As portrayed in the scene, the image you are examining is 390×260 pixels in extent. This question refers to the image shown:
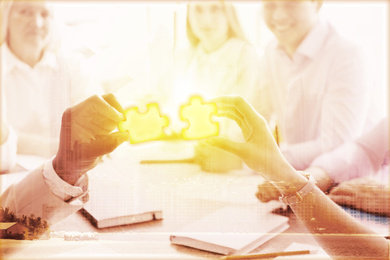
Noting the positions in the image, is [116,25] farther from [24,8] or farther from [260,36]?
[260,36]

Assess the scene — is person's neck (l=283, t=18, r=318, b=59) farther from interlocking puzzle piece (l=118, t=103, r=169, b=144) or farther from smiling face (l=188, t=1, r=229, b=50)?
interlocking puzzle piece (l=118, t=103, r=169, b=144)

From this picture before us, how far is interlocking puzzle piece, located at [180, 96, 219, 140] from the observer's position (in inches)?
57.4

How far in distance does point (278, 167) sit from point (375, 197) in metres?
0.39

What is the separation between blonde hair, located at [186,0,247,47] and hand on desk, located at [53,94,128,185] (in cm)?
37

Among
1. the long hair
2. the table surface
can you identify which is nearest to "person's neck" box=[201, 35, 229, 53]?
the table surface

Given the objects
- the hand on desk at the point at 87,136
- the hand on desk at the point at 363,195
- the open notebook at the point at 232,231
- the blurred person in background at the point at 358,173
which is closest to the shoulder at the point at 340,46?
the blurred person in background at the point at 358,173

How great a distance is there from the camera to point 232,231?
151 centimetres

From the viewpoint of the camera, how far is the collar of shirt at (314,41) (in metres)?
1.55

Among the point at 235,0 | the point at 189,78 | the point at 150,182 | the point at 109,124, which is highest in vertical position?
the point at 235,0

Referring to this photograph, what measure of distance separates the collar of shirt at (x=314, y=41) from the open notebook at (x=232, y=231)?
0.60 meters

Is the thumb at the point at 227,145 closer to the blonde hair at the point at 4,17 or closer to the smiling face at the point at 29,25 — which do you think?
the smiling face at the point at 29,25

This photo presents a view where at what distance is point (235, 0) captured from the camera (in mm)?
1554

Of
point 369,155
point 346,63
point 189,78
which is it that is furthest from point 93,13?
point 369,155

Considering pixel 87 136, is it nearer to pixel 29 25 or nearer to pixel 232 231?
pixel 29 25
